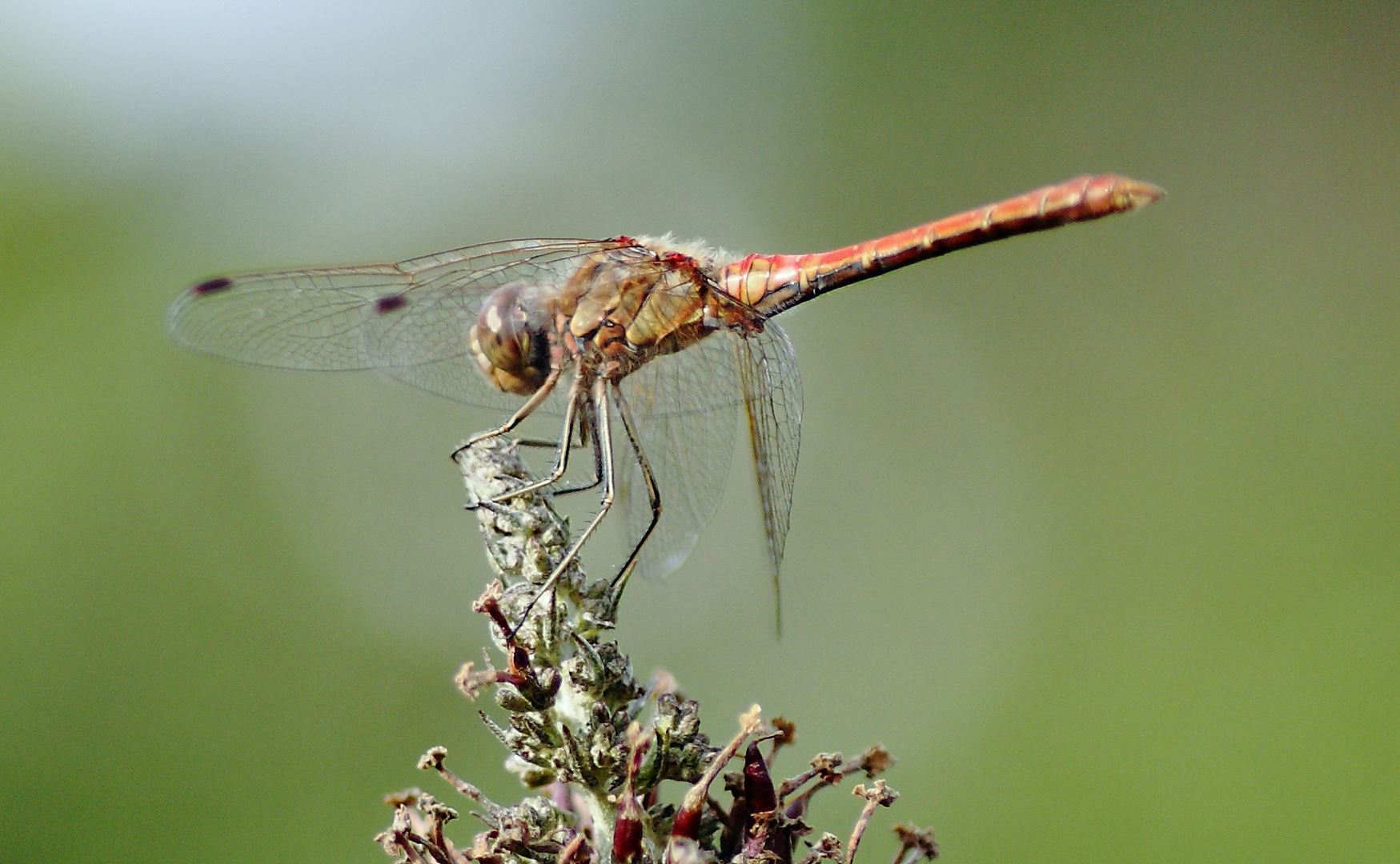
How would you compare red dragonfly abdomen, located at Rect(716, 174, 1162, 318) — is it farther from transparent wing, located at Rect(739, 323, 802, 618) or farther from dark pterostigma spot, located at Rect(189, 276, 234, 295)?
dark pterostigma spot, located at Rect(189, 276, 234, 295)

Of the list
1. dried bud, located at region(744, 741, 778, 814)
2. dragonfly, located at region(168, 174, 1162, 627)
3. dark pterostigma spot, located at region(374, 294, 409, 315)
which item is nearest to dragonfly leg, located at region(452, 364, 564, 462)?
dragonfly, located at region(168, 174, 1162, 627)

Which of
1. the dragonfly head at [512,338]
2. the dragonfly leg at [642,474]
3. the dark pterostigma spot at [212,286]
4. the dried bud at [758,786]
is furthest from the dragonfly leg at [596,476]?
the dark pterostigma spot at [212,286]

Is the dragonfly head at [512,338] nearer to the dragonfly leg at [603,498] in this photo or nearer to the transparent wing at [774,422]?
the dragonfly leg at [603,498]

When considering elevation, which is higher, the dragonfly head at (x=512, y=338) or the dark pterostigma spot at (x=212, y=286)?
the dark pterostigma spot at (x=212, y=286)

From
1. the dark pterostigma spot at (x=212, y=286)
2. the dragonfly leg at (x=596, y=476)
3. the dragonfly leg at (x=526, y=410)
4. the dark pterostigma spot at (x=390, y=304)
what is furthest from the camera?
the dark pterostigma spot at (x=212, y=286)

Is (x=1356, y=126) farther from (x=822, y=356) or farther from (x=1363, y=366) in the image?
(x=822, y=356)

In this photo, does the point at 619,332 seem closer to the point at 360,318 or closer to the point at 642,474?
the point at 642,474

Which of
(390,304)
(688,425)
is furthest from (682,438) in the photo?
(390,304)
